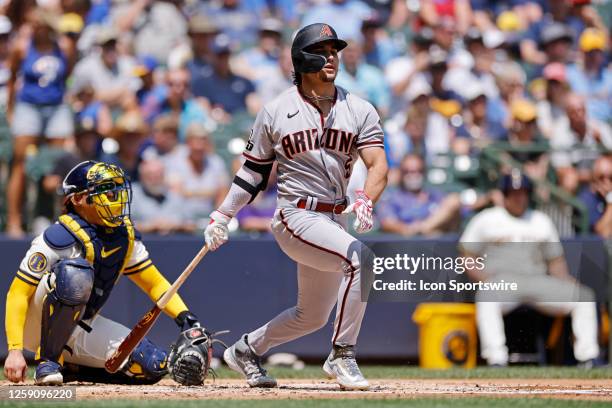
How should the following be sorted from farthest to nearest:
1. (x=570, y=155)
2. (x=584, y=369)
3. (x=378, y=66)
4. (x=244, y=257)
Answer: (x=378, y=66)
(x=570, y=155)
(x=244, y=257)
(x=584, y=369)

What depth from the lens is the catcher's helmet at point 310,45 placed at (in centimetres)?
644

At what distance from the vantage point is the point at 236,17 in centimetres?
1358

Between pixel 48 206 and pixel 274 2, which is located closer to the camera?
pixel 48 206

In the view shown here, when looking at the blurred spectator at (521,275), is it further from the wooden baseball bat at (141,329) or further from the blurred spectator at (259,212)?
the wooden baseball bat at (141,329)

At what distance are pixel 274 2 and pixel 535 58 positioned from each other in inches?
123

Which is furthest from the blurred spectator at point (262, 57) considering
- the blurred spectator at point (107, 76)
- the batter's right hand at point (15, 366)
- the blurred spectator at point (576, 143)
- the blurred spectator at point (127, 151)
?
the batter's right hand at point (15, 366)

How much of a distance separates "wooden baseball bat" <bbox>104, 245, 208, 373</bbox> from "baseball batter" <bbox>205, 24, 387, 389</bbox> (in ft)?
0.77

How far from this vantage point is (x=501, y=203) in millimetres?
10578

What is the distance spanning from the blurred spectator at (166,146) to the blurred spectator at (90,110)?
0.52 meters

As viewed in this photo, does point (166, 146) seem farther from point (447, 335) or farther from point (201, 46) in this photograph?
point (447, 335)

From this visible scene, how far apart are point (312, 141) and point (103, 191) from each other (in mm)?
1196

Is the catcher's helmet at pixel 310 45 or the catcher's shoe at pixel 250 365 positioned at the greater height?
the catcher's helmet at pixel 310 45

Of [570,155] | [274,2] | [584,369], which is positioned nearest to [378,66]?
[274,2]

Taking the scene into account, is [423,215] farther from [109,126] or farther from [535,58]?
[535,58]
